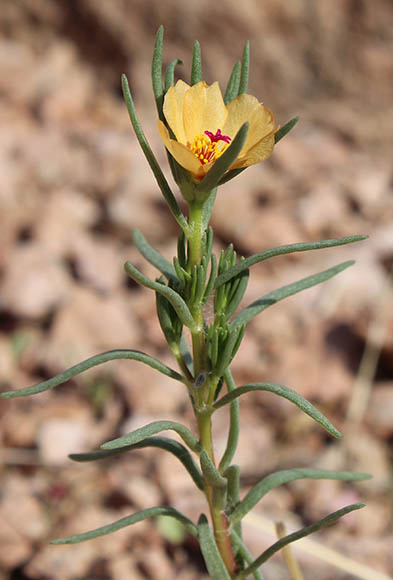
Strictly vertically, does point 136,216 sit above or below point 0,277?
above

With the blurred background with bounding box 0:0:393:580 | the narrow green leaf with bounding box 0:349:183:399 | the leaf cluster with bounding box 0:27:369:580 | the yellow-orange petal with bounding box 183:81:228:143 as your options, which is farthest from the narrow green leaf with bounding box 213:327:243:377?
the blurred background with bounding box 0:0:393:580

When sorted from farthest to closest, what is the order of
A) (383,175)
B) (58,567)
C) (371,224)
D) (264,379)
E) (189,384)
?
(383,175)
(371,224)
(264,379)
(58,567)
(189,384)

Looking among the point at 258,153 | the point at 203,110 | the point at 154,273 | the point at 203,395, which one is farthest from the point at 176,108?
the point at 154,273

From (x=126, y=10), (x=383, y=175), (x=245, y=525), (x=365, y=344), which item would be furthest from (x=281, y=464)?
(x=126, y=10)

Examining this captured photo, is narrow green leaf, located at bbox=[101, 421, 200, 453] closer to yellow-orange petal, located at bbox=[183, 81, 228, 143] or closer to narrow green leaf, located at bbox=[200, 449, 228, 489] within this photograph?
narrow green leaf, located at bbox=[200, 449, 228, 489]

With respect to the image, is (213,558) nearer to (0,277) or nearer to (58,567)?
(58,567)

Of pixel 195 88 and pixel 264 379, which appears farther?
pixel 264 379

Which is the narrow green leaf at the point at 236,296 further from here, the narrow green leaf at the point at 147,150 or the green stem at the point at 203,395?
the narrow green leaf at the point at 147,150
